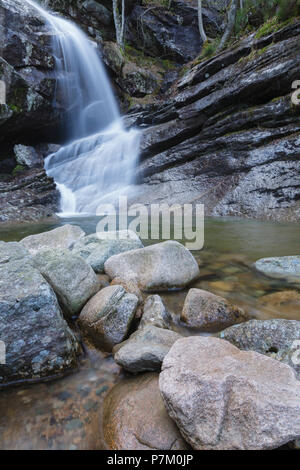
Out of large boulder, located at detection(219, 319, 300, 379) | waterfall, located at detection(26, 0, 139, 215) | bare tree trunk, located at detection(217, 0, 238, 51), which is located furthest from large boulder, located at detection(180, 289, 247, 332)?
bare tree trunk, located at detection(217, 0, 238, 51)

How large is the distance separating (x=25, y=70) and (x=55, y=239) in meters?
12.7

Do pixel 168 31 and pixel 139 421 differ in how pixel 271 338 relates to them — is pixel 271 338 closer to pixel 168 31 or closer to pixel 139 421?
pixel 139 421

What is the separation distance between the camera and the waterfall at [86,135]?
1228cm

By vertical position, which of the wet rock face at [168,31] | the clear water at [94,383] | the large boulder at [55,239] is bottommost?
the clear water at [94,383]

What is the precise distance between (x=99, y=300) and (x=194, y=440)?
1465 millimetres

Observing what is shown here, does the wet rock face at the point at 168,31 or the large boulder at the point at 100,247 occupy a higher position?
the wet rock face at the point at 168,31

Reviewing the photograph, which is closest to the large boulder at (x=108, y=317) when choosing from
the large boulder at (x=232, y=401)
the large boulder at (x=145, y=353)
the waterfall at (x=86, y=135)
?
the large boulder at (x=145, y=353)

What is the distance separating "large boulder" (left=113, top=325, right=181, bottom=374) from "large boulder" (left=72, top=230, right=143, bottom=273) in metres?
1.65

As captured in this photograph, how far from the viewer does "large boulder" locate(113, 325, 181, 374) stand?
1.79 meters

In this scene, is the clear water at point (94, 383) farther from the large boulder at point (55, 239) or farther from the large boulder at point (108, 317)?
the large boulder at point (55, 239)

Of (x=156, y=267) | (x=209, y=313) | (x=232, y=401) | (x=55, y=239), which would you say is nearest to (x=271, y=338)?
(x=209, y=313)

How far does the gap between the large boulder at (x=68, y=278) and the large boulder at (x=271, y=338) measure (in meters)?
1.41

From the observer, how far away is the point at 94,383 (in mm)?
1810

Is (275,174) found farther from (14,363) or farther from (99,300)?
(14,363)
